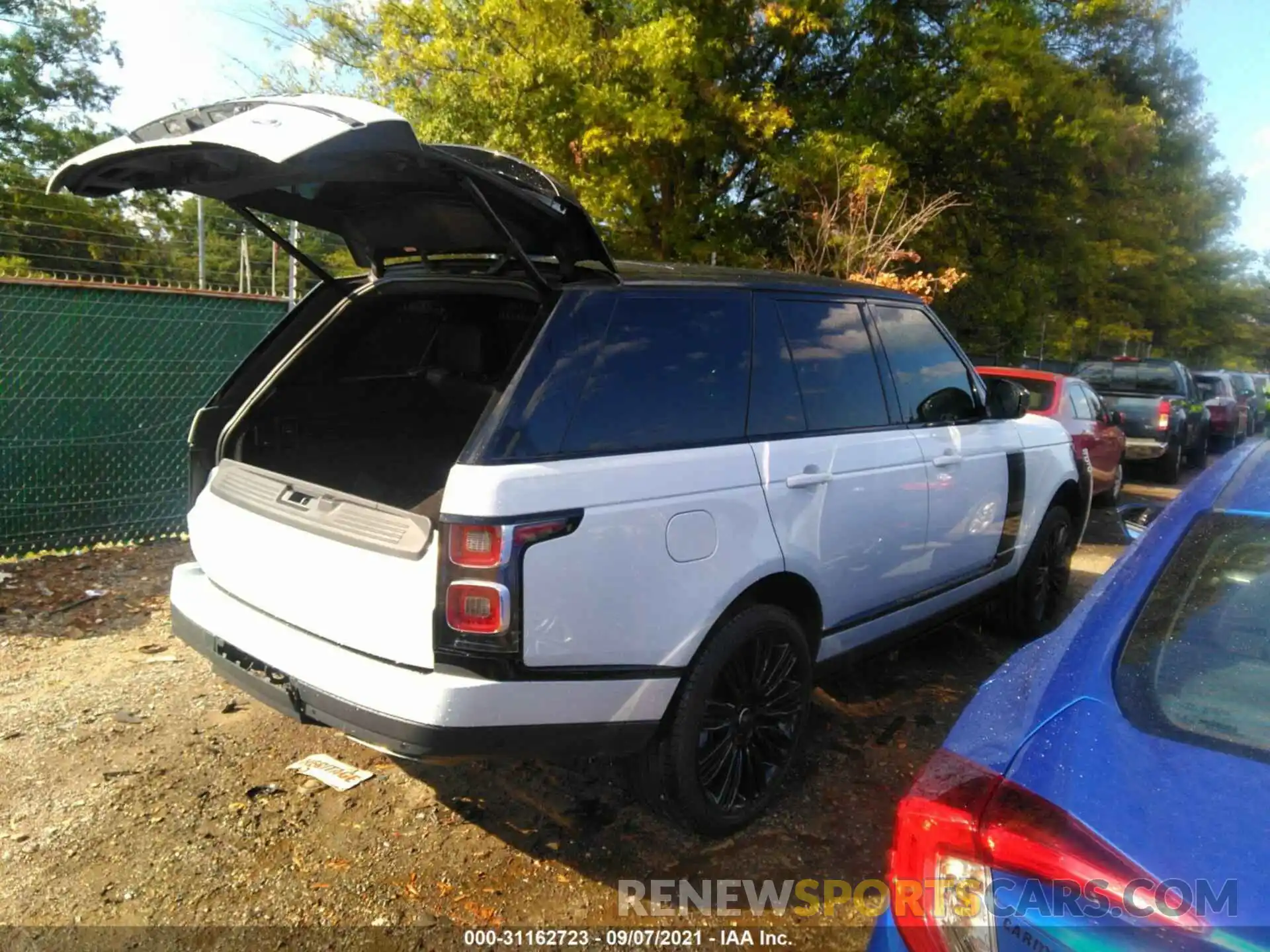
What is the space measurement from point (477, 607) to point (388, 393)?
192 centimetres

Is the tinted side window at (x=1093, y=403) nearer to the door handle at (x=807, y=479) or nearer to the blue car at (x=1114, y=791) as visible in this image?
the door handle at (x=807, y=479)

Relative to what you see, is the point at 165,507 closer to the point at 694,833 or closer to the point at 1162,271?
the point at 694,833

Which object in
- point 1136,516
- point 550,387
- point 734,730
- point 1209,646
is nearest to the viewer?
point 1209,646

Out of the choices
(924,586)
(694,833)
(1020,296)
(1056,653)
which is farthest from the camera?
(1020,296)

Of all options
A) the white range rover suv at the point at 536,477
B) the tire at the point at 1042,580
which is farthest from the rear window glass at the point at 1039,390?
the white range rover suv at the point at 536,477

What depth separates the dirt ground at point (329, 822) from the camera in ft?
9.13

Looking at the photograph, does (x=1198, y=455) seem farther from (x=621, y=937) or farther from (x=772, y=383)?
(x=621, y=937)

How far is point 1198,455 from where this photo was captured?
1617 centimetres

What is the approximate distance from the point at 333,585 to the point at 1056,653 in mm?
1989

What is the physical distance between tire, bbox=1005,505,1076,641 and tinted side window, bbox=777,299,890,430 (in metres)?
1.91

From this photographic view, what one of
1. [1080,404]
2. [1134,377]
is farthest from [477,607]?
[1134,377]

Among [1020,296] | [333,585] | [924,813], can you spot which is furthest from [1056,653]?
[1020,296]

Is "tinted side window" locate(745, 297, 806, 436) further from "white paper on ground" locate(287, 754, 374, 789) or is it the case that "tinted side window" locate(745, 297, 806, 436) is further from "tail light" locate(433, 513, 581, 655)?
"white paper on ground" locate(287, 754, 374, 789)

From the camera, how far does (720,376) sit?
3.20 meters
